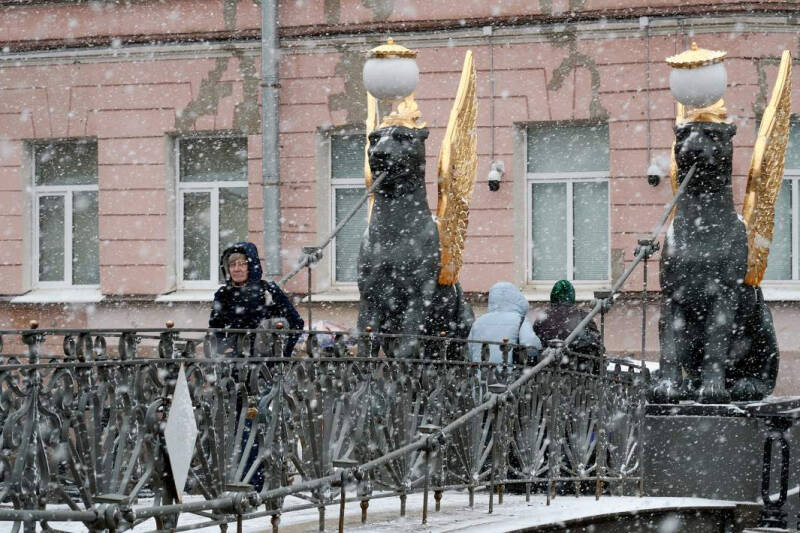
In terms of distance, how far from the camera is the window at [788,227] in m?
15.5

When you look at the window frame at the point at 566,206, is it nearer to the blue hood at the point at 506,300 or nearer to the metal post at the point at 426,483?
the blue hood at the point at 506,300

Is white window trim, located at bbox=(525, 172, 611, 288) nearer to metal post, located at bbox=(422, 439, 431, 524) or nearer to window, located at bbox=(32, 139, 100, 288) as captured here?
window, located at bbox=(32, 139, 100, 288)

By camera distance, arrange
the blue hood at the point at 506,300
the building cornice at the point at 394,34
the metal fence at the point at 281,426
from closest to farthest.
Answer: the metal fence at the point at 281,426 → the blue hood at the point at 506,300 → the building cornice at the point at 394,34

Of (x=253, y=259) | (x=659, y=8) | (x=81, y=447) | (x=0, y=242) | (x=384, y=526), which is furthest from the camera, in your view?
(x=0, y=242)

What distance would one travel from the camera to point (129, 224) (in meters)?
17.3

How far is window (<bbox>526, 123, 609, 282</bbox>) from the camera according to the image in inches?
635

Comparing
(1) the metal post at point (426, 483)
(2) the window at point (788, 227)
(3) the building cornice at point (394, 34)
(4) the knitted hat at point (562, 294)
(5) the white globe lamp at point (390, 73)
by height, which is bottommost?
(1) the metal post at point (426, 483)

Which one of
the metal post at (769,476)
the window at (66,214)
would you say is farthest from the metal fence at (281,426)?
the window at (66,214)

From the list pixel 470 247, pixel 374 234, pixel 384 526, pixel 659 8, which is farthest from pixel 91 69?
pixel 384 526

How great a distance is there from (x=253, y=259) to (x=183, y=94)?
29.8 ft

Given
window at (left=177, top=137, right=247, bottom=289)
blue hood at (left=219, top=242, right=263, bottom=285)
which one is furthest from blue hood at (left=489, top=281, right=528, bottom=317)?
window at (left=177, top=137, right=247, bottom=289)

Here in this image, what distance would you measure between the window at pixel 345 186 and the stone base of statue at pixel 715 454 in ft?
25.5

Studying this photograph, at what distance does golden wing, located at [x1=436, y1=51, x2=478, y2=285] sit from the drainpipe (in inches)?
272

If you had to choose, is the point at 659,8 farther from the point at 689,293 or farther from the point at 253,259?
the point at 253,259
